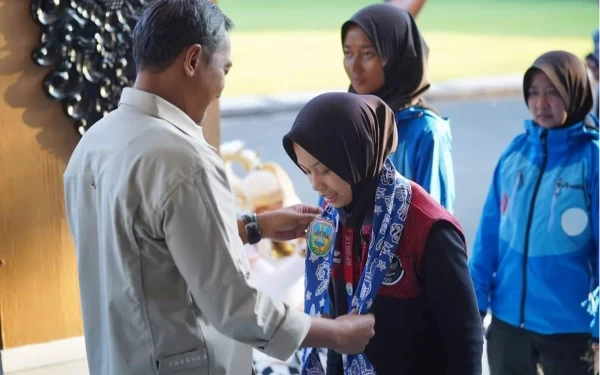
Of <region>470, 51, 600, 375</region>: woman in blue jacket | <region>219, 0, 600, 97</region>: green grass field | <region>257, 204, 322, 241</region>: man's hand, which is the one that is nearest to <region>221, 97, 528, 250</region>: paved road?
<region>219, 0, 600, 97</region>: green grass field

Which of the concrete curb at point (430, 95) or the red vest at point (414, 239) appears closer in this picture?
the red vest at point (414, 239)

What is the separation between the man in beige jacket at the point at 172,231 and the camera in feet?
5.03

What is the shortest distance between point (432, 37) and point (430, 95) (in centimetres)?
633

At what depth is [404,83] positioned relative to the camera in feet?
8.67

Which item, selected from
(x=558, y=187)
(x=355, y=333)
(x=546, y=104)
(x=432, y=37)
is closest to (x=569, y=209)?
(x=558, y=187)

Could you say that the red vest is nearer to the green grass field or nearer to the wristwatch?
the wristwatch

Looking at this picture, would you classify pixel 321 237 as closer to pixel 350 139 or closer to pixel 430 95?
pixel 350 139

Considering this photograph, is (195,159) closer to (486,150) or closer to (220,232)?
(220,232)

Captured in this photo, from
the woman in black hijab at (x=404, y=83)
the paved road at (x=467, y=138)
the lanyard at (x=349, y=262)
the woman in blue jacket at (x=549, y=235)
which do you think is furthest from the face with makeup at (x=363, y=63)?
the paved road at (x=467, y=138)

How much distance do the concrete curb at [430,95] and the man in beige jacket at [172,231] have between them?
9.37m

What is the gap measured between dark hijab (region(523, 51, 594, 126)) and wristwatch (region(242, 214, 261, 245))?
1022 mm

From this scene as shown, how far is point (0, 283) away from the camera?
2.84 metres

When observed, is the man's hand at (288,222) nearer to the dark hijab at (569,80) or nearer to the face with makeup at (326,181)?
the face with makeup at (326,181)

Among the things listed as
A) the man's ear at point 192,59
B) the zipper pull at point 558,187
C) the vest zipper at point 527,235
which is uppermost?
the man's ear at point 192,59
